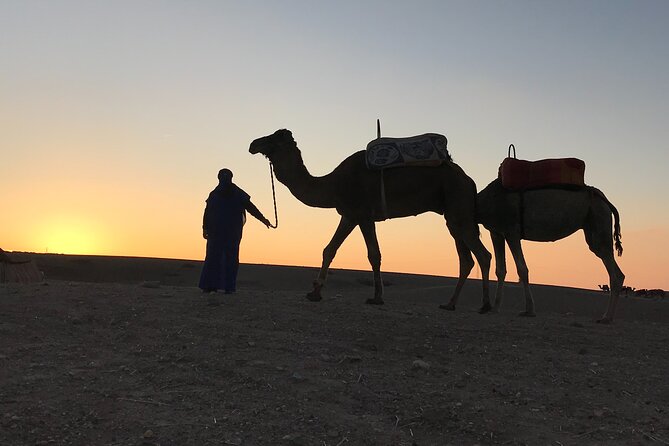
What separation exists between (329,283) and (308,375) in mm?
17933

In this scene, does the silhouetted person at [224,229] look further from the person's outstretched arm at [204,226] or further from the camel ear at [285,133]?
the camel ear at [285,133]

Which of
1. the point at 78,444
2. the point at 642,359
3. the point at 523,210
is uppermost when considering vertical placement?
the point at 523,210

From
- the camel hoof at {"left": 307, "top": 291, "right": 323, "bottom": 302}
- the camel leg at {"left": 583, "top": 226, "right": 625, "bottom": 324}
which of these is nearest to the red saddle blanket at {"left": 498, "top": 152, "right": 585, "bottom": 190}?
the camel leg at {"left": 583, "top": 226, "right": 625, "bottom": 324}

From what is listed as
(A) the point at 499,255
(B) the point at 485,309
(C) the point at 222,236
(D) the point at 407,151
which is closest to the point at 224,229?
(C) the point at 222,236

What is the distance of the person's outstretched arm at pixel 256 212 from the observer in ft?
39.1

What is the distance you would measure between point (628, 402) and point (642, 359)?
210cm

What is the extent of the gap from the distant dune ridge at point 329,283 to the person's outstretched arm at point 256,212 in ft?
4.58

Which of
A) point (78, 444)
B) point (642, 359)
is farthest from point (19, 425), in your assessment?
point (642, 359)

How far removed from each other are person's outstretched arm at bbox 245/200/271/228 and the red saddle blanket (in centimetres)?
414

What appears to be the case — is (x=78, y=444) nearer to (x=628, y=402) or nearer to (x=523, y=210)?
(x=628, y=402)

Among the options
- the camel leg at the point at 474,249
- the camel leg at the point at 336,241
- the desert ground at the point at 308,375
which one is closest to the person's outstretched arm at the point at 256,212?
the camel leg at the point at 336,241

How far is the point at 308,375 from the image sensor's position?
21.0ft

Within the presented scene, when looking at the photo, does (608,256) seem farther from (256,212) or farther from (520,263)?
(256,212)

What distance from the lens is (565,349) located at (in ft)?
27.1
